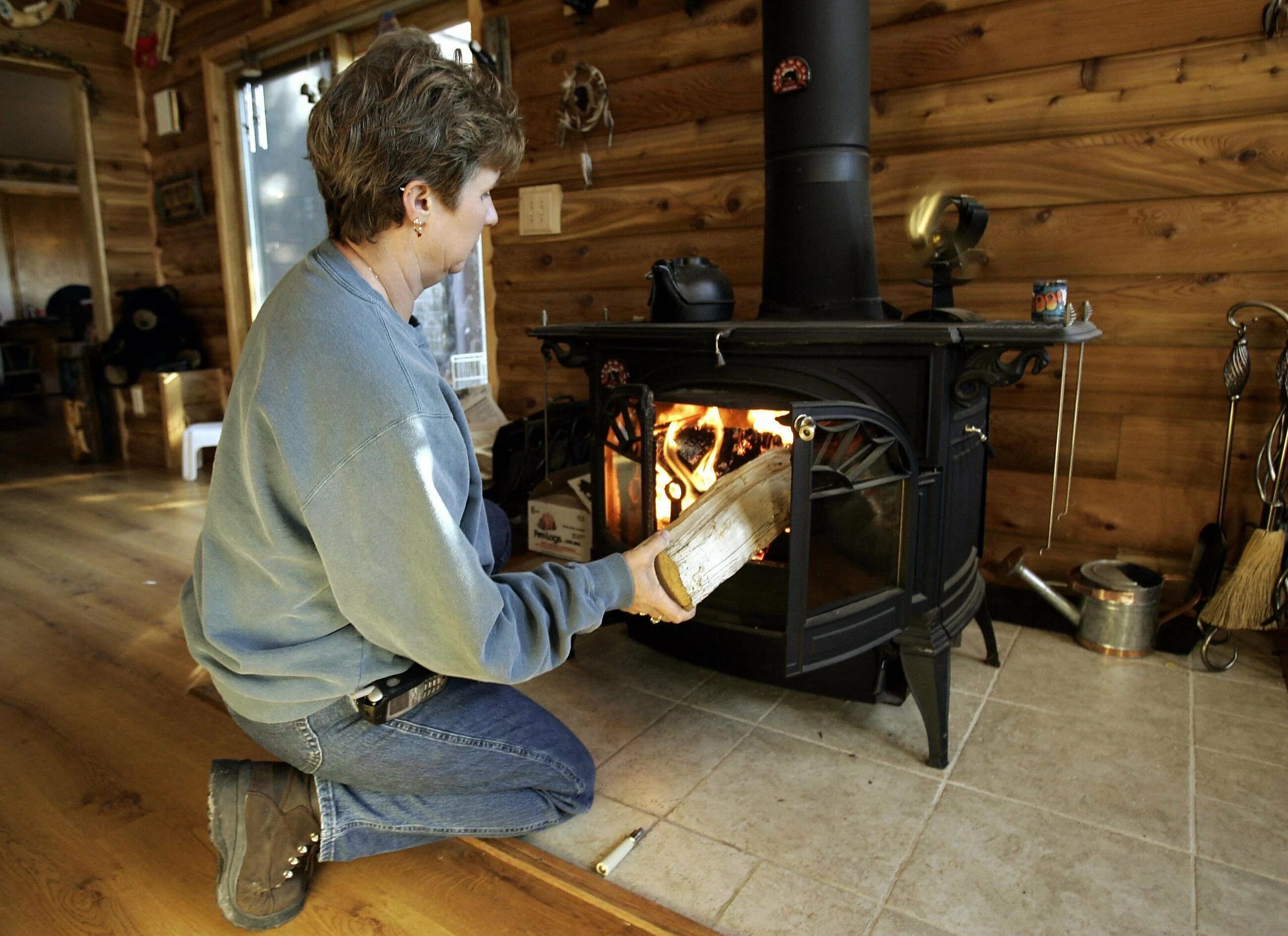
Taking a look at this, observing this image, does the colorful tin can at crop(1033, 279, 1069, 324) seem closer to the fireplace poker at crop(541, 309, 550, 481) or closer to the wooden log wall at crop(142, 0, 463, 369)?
the fireplace poker at crop(541, 309, 550, 481)

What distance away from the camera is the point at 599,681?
1.87 m

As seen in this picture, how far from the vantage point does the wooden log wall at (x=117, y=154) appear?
427 cm

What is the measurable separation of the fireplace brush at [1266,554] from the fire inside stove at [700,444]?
1005 mm

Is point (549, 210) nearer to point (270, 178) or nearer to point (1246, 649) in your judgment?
point (270, 178)

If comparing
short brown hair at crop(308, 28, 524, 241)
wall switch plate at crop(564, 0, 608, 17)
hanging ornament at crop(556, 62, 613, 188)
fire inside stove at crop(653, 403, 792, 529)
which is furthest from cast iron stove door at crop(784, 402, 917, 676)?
wall switch plate at crop(564, 0, 608, 17)

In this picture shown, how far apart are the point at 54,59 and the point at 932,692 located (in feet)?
15.9

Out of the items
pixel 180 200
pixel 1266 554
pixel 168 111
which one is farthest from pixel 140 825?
pixel 168 111

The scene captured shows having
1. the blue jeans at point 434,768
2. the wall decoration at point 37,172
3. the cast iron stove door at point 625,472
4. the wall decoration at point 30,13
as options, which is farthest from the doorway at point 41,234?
the blue jeans at point 434,768

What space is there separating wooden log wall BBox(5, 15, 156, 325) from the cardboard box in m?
3.30

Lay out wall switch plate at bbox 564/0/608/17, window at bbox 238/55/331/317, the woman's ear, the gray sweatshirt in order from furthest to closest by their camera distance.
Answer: window at bbox 238/55/331/317 < wall switch plate at bbox 564/0/608/17 < the woman's ear < the gray sweatshirt

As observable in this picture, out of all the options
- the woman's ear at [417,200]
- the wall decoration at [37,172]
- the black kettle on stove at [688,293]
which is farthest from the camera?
the wall decoration at [37,172]

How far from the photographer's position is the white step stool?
3.89 m

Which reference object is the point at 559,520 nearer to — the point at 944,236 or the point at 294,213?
the point at 944,236

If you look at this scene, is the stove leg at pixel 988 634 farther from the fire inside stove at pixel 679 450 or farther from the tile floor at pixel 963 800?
the fire inside stove at pixel 679 450
